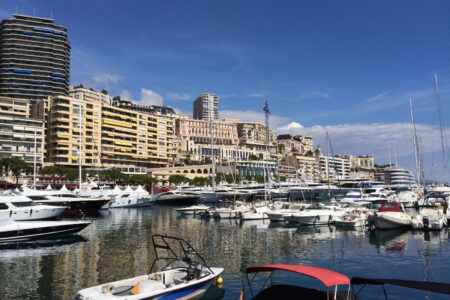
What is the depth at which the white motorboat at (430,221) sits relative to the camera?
1430 inches

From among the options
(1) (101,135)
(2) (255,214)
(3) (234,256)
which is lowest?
(3) (234,256)

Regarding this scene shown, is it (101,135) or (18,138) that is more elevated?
(101,135)

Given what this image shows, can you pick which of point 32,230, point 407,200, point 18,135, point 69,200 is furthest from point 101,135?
point 32,230

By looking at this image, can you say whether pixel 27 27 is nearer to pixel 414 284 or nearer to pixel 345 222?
pixel 345 222

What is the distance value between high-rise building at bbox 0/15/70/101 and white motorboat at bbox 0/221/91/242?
5690 inches

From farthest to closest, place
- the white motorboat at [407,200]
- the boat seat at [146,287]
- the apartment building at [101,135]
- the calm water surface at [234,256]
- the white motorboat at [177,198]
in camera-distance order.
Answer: the apartment building at [101,135]
the white motorboat at [177,198]
the white motorboat at [407,200]
the calm water surface at [234,256]
the boat seat at [146,287]

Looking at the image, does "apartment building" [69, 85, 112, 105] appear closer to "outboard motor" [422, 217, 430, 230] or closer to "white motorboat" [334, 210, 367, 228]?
"white motorboat" [334, 210, 367, 228]

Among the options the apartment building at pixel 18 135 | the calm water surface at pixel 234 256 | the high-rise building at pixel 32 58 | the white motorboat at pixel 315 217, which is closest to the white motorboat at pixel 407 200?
the white motorboat at pixel 315 217

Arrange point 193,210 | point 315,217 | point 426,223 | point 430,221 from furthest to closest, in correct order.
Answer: point 193,210 < point 315,217 < point 430,221 < point 426,223

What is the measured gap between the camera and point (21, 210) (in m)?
41.4

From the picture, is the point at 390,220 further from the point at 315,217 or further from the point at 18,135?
the point at 18,135

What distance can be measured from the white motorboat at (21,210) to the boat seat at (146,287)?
3218 centimetres

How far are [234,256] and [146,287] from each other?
1241 centimetres

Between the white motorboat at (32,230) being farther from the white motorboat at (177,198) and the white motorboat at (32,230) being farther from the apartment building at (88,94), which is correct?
the apartment building at (88,94)
